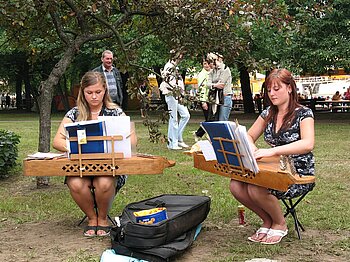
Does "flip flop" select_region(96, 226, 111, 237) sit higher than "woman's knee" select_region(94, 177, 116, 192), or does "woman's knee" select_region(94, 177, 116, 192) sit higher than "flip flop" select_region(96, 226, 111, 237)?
"woman's knee" select_region(94, 177, 116, 192)

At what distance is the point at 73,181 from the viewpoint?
15.4 feet

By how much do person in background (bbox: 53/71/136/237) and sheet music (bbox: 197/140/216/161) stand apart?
548 millimetres

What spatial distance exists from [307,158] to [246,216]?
117 cm

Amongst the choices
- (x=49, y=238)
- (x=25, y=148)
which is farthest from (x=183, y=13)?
(x=25, y=148)

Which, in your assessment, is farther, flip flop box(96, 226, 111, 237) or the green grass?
flip flop box(96, 226, 111, 237)

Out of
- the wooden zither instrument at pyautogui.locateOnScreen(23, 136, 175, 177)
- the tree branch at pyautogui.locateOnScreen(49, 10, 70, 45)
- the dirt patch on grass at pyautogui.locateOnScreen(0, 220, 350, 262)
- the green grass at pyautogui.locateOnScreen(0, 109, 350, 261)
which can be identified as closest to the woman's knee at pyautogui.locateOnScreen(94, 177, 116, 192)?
the wooden zither instrument at pyautogui.locateOnScreen(23, 136, 175, 177)

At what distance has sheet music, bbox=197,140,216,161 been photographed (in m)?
4.57

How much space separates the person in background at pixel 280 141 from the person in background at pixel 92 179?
102 centimetres

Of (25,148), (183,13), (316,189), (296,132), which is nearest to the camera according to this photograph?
(296,132)

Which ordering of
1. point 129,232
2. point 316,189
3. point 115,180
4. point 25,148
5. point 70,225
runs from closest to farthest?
point 129,232
point 115,180
point 70,225
point 316,189
point 25,148

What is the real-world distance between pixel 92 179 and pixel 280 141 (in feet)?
4.98

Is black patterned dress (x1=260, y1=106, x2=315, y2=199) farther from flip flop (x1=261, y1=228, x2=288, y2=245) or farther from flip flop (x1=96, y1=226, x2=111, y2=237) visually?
flip flop (x1=96, y1=226, x2=111, y2=237)

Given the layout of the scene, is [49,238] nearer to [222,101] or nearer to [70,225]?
[70,225]

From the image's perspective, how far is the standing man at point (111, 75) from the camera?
8.07 m
